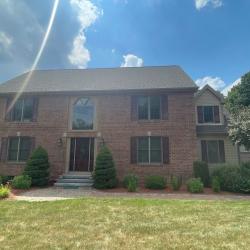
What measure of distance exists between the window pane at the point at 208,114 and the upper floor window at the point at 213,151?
1.75 meters

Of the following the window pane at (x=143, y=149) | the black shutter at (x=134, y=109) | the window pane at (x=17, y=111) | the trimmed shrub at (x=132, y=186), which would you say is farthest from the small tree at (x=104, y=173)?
the window pane at (x=17, y=111)

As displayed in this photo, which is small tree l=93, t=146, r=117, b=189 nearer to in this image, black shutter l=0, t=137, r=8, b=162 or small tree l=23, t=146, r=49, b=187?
small tree l=23, t=146, r=49, b=187

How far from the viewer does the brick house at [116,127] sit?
14211 mm

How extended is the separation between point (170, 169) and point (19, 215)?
9.47m

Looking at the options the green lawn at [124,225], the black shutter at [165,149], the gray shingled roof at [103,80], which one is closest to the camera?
the green lawn at [124,225]

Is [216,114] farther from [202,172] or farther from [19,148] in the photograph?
[19,148]

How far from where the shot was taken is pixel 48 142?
15.0m

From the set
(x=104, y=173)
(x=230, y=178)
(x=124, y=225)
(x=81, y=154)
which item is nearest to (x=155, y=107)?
(x=104, y=173)

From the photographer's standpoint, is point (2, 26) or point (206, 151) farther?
point (206, 151)

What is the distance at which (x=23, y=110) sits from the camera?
15.8m

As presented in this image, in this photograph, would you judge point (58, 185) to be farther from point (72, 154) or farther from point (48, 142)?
point (48, 142)

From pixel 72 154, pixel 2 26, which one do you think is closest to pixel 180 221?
pixel 72 154

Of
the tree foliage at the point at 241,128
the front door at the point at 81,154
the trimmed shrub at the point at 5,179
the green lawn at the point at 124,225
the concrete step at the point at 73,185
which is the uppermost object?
the tree foliage at the point at 241,128

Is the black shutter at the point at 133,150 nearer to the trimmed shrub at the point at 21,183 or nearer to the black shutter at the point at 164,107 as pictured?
the black shutter at the point at 164,107
